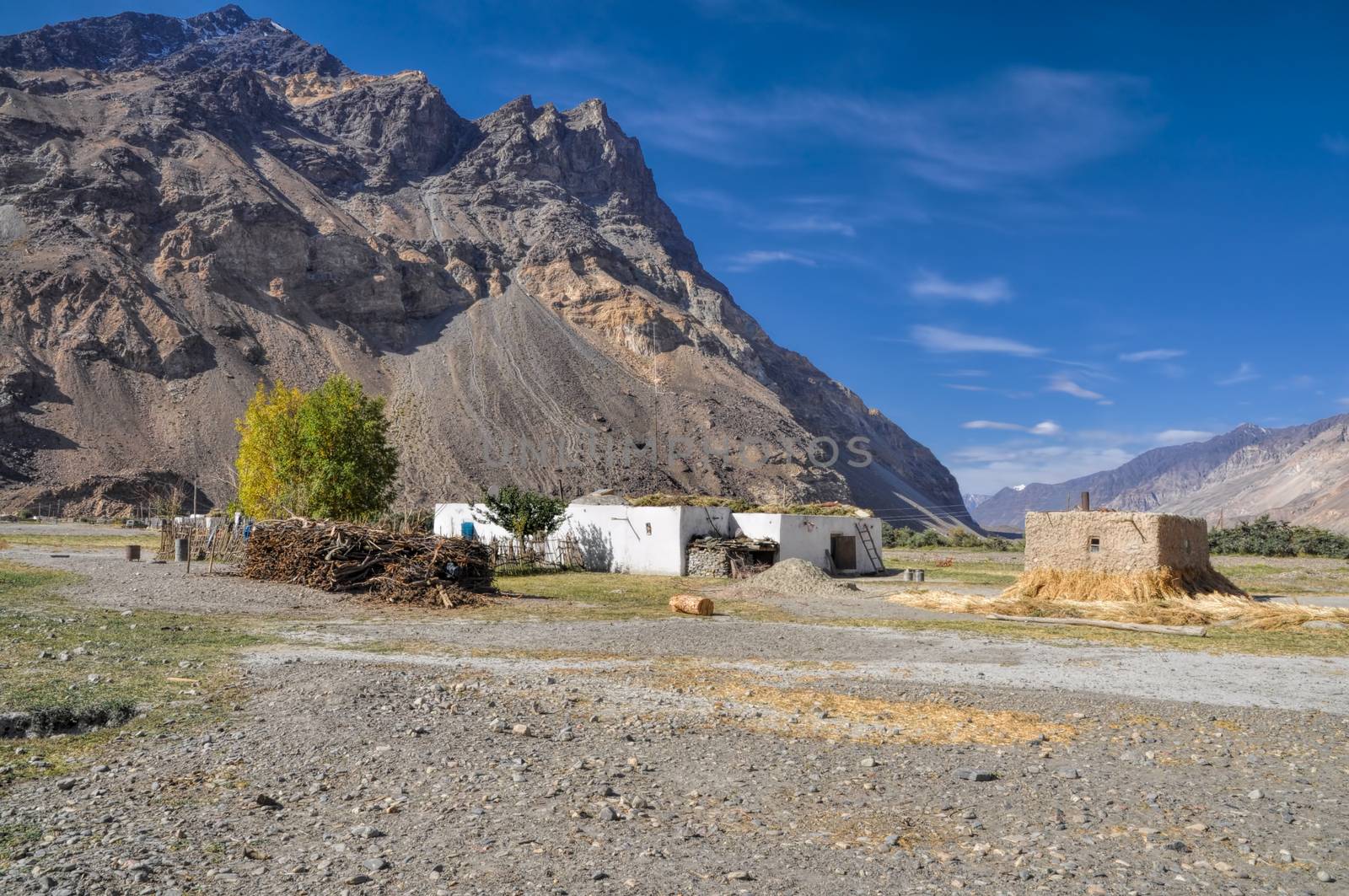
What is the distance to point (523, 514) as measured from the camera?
33000 millimetres

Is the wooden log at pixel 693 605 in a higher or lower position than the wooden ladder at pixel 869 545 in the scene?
lower

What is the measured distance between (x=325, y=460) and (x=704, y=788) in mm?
30923

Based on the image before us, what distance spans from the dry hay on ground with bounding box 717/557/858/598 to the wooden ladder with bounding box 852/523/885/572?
29.5 ft

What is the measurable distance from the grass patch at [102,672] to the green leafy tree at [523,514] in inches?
661

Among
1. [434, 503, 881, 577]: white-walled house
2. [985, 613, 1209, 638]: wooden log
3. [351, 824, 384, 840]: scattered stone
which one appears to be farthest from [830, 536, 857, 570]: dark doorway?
[351, 824, 384, 840]: scattered stone

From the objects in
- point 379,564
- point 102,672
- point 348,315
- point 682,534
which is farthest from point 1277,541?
point 348,315

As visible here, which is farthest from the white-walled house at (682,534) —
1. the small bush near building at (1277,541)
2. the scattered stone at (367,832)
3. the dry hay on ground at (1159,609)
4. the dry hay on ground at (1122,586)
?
the small bush near building at (1277,541)

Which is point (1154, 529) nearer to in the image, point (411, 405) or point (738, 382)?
point (411, 405)

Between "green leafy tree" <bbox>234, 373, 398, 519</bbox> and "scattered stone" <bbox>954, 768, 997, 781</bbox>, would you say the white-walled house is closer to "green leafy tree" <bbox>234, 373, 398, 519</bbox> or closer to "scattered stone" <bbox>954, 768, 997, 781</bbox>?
"green leafy tree" <bbox>234, 373, 398, 519</bbox>

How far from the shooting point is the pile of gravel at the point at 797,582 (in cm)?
2522

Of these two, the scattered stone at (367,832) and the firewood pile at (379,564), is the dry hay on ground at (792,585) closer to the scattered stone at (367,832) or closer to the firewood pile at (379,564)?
the firewood pile at (379,564)

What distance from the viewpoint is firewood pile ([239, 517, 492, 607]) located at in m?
20.8

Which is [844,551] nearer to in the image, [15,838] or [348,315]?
[15,838]

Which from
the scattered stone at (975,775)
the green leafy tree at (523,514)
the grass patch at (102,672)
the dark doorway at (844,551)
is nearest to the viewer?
the scattered stone at (975,775)
